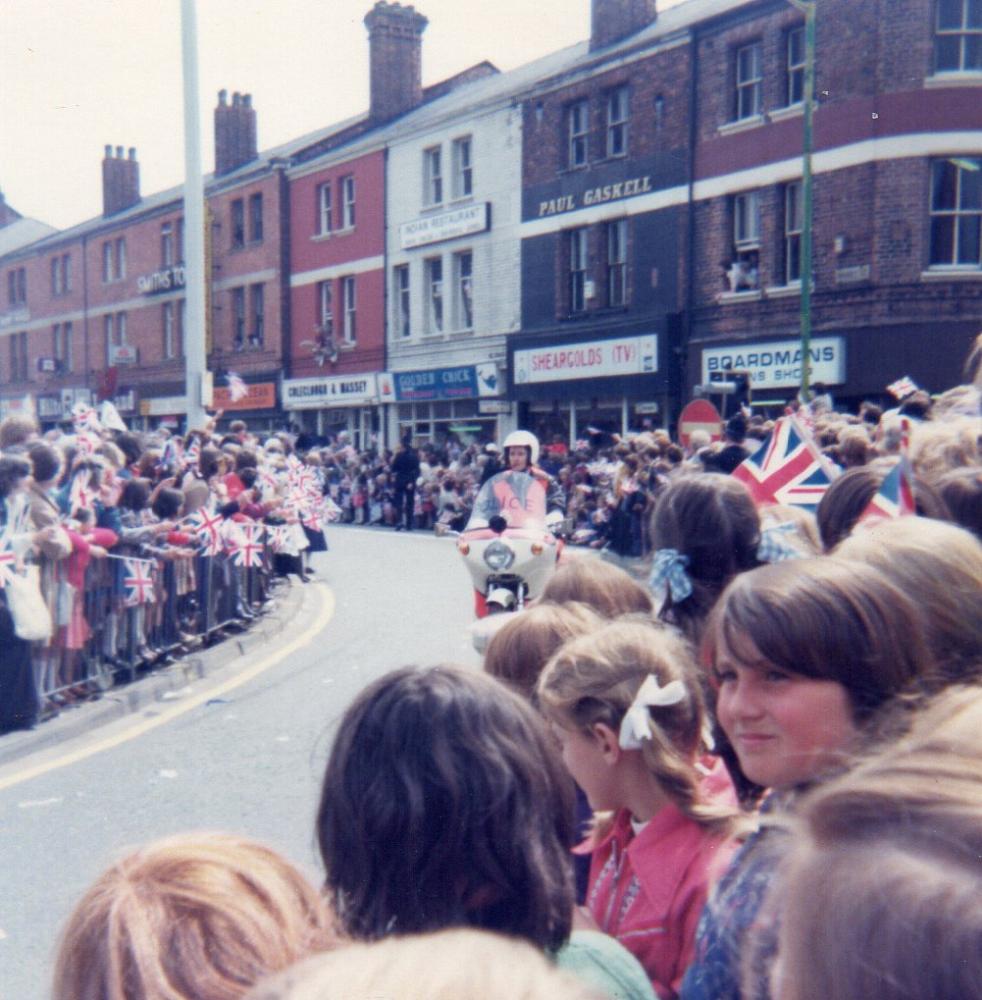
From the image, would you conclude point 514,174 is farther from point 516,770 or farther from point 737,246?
point 516,770

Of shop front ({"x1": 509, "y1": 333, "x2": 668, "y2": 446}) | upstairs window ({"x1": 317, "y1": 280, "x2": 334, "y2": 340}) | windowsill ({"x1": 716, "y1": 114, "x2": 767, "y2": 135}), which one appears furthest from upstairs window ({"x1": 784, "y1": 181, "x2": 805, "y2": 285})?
upstairs window ({"x1": 317, "y1": 280, "x2": 334, "y2": 340})

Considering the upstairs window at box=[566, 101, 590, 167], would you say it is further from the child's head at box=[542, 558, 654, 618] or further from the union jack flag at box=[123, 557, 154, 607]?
the child's head at box=[542, 558, 654, 618]

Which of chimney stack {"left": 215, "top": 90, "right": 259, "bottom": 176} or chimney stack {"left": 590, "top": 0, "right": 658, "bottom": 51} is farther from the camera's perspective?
chimney stack {"left": 215, "top": 90, "right": 259, "bottom": 176}

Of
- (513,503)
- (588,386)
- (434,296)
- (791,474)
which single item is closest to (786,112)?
(588,386)

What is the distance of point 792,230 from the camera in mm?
23016

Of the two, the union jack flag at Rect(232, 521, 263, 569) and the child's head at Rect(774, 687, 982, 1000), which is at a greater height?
the child's head at Rect(774, 687, 982, 1000)

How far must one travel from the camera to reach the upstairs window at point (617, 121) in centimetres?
2700

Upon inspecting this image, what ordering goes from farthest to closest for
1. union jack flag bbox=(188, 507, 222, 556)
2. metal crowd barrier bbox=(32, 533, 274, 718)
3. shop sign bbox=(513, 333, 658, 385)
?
shop sign bbox=(513, 333, 658, 385) < union jack flag bbox=(188, 507, 222, 556) < metal crowd barrier bbox=(32, 533, 274, 718)

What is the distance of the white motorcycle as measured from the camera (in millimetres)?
8836

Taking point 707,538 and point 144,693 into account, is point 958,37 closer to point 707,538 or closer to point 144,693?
point 144,693

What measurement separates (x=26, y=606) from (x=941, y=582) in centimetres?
639

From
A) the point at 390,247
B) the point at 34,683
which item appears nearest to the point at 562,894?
the point at 34,683

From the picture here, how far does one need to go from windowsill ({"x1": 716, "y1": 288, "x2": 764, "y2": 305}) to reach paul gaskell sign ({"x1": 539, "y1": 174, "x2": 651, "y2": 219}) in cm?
349


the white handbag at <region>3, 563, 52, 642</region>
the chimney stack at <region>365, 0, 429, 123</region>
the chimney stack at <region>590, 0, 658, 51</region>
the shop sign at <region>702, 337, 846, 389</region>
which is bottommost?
the white handbag at <region>3, 563, 52, 642</region>
